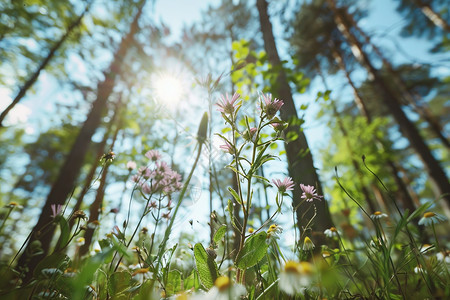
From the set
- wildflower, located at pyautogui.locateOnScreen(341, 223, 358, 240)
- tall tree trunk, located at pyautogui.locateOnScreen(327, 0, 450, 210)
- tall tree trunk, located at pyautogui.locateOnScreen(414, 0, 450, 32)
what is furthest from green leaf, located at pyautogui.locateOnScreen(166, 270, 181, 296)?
tall tree trunk, located at pyautogui.locateOnScreen(414, 0, 450, 32)

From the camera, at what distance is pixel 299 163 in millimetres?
1385

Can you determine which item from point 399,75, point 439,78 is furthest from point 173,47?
point 439,78

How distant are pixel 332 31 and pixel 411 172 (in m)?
9.19

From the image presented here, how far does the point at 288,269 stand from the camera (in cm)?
45

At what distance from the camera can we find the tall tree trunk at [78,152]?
3348mm

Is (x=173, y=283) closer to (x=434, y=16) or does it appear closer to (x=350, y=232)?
(x=350, y=232)

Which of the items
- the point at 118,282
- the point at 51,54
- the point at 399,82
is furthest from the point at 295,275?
the point at 399,82

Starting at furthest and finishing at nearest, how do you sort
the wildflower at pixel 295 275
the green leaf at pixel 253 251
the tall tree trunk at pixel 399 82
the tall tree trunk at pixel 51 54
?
Answer: the tall tree trunk at pixel 399 82, the tall tree trunk at pixel 51 54, the green leaf at pixel 253 251, the wildflower at pixel 295 275

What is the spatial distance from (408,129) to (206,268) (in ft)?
24.8

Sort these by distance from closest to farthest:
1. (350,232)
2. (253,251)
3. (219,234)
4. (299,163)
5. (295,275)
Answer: (295,275)
(253,251)
(219,234)
(299,163)
(350,232)

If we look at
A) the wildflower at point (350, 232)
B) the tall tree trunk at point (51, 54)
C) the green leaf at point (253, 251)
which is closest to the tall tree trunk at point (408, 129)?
the wildflower at point (350, 232)

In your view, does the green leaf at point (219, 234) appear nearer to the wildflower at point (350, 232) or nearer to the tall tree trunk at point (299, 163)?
the tall tree trunk at point (299, 163)

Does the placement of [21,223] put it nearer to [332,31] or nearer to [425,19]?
[332,31]

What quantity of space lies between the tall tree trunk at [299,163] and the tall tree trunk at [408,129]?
12.2ft
